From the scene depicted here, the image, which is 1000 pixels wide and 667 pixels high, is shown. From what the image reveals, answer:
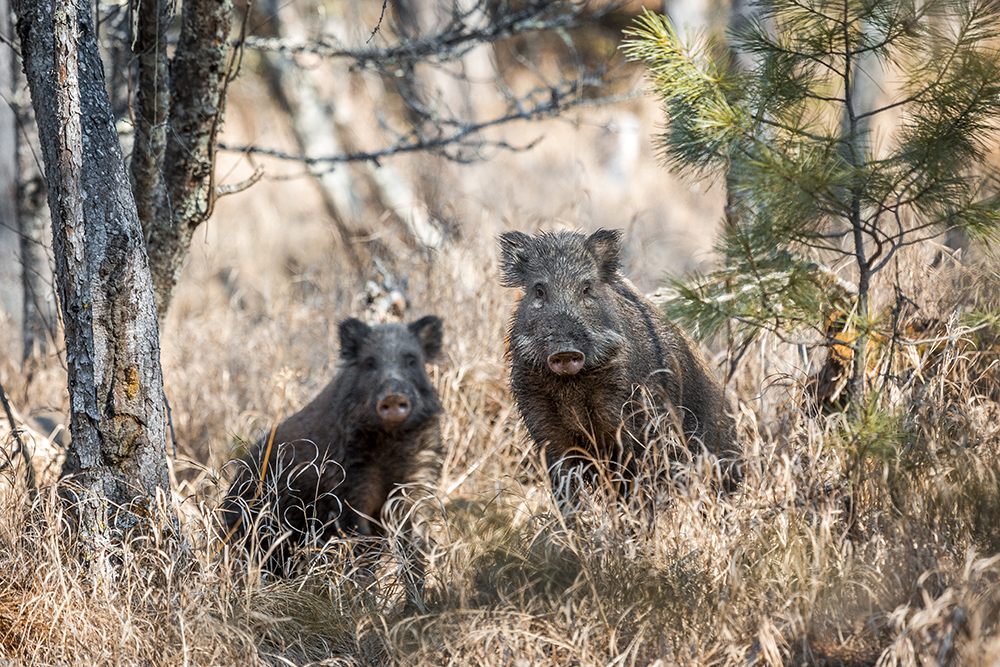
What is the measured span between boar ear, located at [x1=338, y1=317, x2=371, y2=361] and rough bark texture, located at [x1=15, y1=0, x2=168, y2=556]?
1.50 metres

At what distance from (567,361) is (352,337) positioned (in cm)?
171

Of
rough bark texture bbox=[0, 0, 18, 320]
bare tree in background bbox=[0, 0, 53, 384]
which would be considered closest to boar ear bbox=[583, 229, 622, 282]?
bare tree in background bbox=[0, 0, 53, 384]

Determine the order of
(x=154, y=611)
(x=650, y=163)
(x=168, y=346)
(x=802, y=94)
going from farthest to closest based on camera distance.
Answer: (x=650, y=163) < (x=168, y=346) < (x=802, y=94) < (x=154, y=611)

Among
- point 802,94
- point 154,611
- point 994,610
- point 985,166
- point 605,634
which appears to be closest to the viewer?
point 994,610

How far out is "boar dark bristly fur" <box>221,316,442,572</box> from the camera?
14.0 feet

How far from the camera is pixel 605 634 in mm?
2805

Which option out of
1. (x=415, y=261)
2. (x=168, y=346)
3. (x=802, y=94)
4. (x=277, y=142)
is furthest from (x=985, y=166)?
(x=277, y=142)

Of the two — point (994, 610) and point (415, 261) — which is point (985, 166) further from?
point (415, 261)

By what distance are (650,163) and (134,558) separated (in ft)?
44.5

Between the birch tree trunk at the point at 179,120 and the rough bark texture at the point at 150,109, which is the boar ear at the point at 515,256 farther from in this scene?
the rough bark texture at the point at 150,109

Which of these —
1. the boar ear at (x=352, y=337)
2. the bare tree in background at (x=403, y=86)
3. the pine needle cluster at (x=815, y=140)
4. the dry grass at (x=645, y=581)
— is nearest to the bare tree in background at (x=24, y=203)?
the bare tree in background at (x=403, y=86)

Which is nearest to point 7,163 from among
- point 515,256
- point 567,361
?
point 515,256

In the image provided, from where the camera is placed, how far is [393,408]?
14.1 feet

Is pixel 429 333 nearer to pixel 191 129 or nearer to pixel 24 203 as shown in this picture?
pixel 191 129
